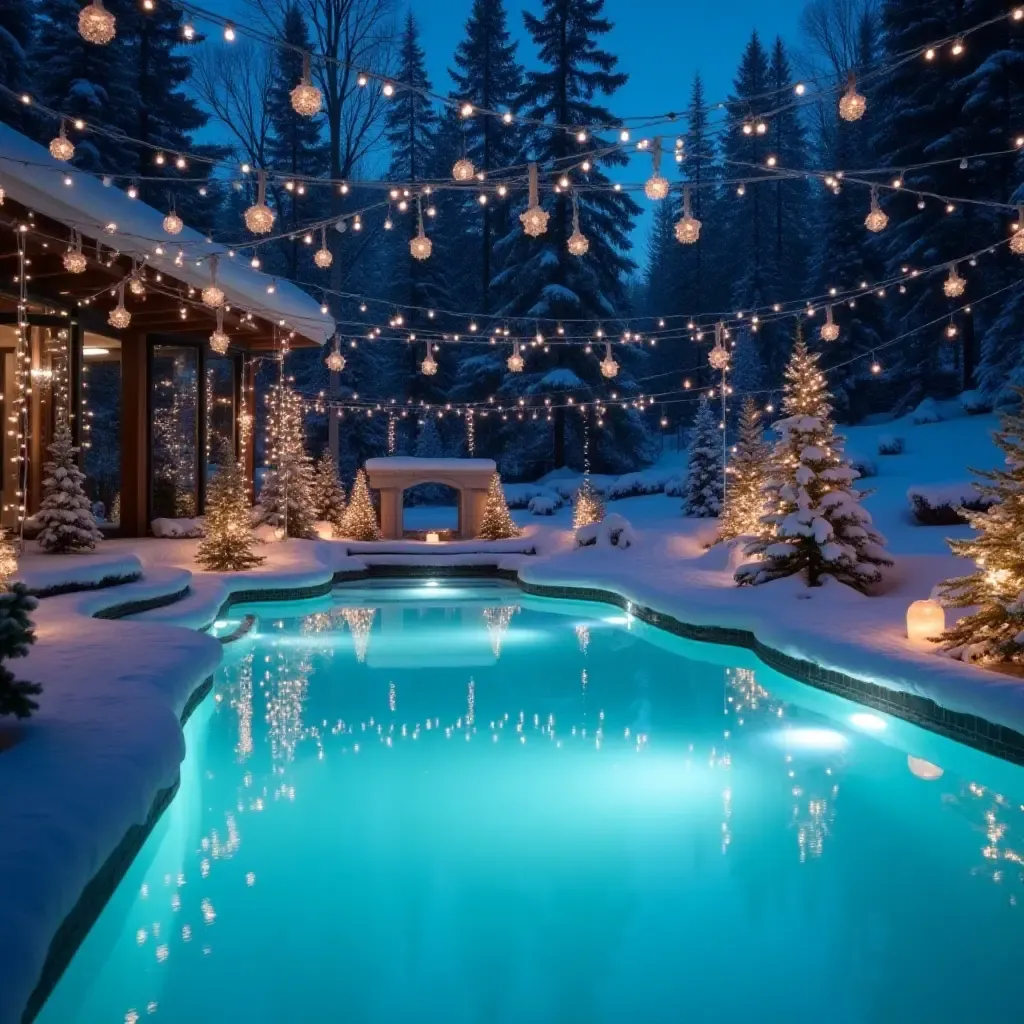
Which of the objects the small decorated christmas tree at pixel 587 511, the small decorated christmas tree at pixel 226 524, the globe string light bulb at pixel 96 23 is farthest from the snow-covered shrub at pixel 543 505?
Result: the globe string light bulb at pixel 96 23

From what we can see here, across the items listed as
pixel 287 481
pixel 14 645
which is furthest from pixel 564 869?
pixel 287 481

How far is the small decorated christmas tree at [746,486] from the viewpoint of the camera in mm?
16109

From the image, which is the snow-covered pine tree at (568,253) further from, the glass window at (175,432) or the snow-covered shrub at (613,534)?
the glass window at (175,432)

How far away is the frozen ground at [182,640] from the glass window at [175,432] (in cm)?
203

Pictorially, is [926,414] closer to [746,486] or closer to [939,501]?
[939,501]

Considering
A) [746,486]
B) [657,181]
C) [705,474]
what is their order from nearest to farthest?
[657,181] < [746,486] < [705,474]

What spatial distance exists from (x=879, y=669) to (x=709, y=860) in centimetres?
347

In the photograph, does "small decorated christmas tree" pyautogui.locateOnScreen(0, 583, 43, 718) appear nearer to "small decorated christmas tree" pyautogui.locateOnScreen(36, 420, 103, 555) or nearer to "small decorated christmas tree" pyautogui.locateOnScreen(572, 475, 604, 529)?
"small decorated christmas tree" pyautogui.locateOnScreen(36, 420, 103, 555)

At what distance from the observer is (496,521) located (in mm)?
21328

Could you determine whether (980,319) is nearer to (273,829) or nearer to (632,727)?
(632,727)

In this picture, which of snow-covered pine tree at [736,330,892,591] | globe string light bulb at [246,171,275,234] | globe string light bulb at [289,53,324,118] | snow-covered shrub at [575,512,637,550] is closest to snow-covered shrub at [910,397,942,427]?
snow-covered shrub at [575,512,637,550]

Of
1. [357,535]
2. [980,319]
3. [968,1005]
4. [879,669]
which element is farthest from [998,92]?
[968,1005]

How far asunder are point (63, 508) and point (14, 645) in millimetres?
8911

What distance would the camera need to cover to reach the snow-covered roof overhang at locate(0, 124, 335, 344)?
1062cm
